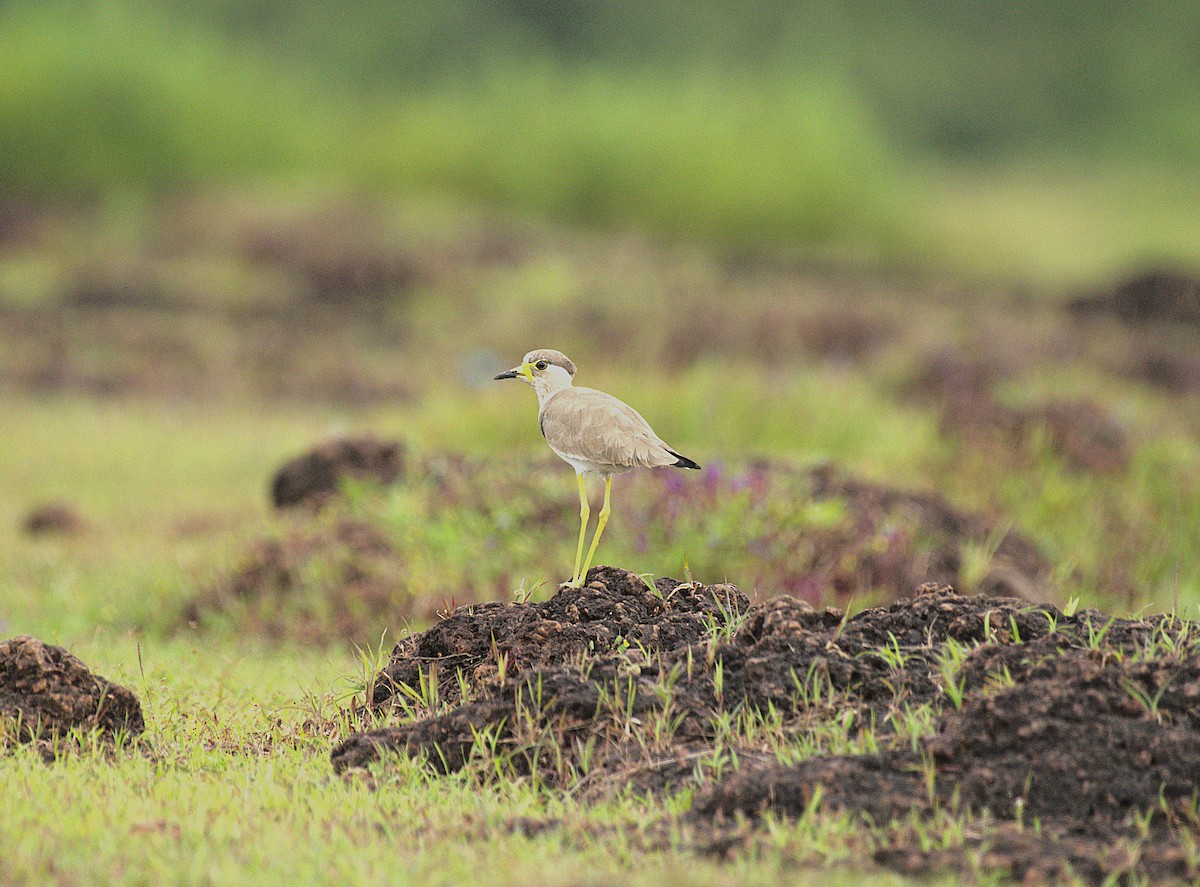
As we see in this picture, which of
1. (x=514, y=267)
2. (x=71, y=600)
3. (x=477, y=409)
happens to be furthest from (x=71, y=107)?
(x=71, y=600)

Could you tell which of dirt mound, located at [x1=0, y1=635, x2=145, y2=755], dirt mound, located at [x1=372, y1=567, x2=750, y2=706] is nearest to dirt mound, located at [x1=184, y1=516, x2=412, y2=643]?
dirt mound, located at [x1=372, y1=567, x2=750, y2=706]

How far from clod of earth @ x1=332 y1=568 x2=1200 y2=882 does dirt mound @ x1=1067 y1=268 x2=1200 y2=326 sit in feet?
55.3

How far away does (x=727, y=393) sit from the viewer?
36.8ft

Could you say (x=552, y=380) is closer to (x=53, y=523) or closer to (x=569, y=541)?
(x=569, y=541)

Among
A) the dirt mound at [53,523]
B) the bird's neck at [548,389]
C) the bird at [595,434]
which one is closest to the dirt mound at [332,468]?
the dirt mound at [53,523]

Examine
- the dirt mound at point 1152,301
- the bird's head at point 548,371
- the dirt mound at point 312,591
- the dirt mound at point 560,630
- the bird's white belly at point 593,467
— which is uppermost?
the bird's head at point 548,371

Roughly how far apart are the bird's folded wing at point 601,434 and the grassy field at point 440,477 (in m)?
0.77

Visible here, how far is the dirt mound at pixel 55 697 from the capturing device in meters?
4.64

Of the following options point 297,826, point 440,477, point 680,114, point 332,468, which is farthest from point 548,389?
Answer: point 680,114

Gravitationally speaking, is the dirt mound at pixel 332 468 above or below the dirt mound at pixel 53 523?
above

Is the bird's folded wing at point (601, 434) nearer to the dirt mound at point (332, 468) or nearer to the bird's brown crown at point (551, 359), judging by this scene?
the bird's brown crown at point (551, 359)

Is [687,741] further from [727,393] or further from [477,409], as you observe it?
[477,409]

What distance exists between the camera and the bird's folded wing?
432 cm

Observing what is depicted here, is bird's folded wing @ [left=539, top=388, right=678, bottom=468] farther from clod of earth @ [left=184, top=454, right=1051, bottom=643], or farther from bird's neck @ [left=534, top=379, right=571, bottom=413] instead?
Answer: clod of earth @ [left=184, top=454, right=1051, bottom=643]
